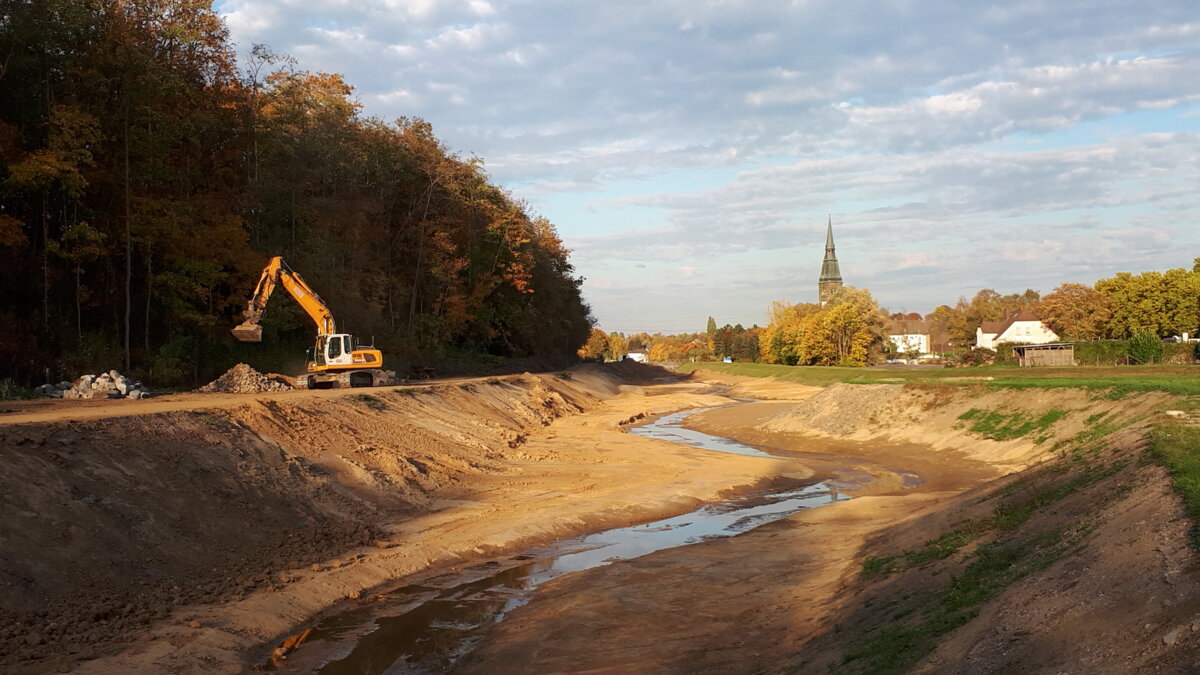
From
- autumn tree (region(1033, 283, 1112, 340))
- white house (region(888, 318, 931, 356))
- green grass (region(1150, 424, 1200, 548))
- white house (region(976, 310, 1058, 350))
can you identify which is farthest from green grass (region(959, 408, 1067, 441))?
white house (region(888, 318, 931, 356))

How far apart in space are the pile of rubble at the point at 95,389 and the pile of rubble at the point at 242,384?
4.12 meters

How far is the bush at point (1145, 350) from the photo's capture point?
70000mm

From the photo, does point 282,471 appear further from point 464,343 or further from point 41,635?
point 464,343

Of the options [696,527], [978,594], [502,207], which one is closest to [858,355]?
[502,207]

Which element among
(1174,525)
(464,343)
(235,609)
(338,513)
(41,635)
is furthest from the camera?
(464,343)

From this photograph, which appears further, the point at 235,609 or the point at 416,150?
the point at 416,150

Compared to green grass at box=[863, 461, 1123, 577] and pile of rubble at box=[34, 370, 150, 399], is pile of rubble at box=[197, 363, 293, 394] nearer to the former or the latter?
pile of rubble at box=[34, 370, 150, 399]

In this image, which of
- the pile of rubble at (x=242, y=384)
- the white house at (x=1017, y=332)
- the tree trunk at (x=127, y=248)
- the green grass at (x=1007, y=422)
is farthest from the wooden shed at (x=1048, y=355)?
the tree trunk at (x=127, y=248)

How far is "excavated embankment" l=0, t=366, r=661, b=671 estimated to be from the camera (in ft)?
38.1

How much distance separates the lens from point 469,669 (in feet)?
36.9

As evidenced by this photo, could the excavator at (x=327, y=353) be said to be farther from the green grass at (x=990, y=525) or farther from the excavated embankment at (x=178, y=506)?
the green grass at (x=990, y=525)

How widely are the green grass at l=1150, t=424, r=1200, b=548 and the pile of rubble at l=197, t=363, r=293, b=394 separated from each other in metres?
30.8

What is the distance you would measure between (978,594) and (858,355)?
97179mm

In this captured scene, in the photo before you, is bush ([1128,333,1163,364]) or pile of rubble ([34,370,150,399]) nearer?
pile of rubble ([34,370,150,399])
